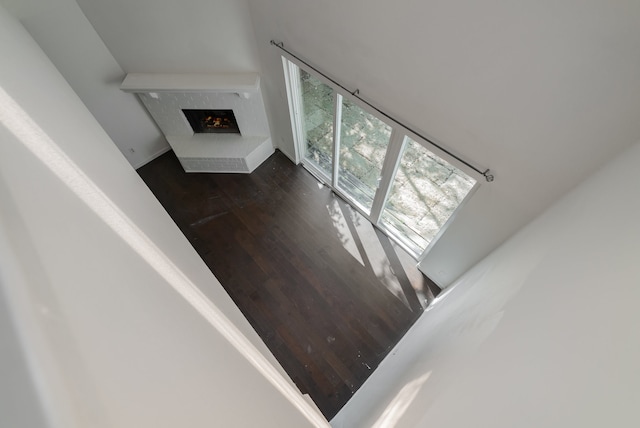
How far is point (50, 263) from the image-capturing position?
0.46 meters

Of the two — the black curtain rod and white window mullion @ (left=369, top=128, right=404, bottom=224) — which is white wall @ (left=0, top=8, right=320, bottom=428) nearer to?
the black curtain rod

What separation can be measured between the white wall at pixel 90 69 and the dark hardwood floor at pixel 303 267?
406mm

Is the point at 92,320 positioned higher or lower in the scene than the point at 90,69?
lower

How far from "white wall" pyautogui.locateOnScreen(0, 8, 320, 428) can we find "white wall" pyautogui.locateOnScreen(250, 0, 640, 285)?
170 cm

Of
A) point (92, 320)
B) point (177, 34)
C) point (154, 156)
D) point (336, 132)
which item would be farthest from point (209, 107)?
point (92, 320)

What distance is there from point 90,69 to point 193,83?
1071 millimetres

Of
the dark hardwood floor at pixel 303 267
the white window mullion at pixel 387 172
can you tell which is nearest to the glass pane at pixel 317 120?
the dark hardwood floor at pixel 303 267

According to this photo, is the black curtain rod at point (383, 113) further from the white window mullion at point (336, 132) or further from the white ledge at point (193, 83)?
the white ledge at point (193, 83)

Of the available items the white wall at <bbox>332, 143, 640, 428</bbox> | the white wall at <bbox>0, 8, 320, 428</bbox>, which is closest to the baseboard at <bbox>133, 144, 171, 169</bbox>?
the white wall at <bbox>0, 8, 320, 428</bbox>

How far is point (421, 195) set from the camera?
268 cm

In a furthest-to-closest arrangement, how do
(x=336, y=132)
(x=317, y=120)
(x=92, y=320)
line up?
(x=317, y=120), (x=336, y=132), (x=92, y=320)

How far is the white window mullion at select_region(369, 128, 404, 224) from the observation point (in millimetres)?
2251

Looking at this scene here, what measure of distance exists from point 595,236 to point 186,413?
43.7 inches

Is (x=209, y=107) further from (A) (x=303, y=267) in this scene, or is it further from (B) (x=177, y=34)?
(A) (x=303, y=267)
